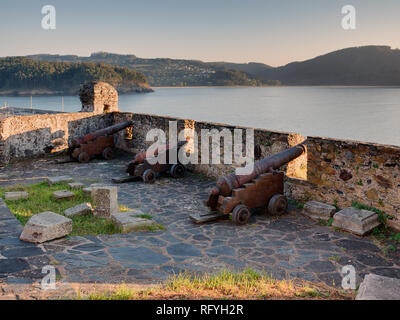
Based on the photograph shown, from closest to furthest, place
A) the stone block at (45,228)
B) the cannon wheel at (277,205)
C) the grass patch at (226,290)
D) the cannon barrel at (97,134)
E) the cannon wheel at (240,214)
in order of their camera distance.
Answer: the grass patch at (226,290) < the stone block at (45,228) < the cannon wheel at (240,214) < the cannon wheel at (277,205) < the cannon barrel at (97,134)

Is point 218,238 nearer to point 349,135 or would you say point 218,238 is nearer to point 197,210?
point 197,210

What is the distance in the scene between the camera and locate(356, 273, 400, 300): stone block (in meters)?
2.74

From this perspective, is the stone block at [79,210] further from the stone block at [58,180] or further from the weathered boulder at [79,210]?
the stone block at [58,180]

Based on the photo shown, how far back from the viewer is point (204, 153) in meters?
9.41

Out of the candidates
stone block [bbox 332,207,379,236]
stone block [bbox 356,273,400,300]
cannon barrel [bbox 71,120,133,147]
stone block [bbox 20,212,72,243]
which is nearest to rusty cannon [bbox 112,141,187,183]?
cannon barrel [bbox 71,120,133,147]

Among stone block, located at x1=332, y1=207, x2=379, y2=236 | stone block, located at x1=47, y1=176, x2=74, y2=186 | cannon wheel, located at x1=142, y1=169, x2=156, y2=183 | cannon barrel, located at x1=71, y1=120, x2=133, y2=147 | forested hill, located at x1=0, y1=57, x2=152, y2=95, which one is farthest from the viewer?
forested hill, located at x1=0, y1=57, x2=152, y2=95

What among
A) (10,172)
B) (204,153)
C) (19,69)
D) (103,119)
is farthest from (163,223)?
(19,69)

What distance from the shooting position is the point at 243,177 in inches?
251

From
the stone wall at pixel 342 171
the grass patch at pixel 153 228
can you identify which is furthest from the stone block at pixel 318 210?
the grass patch at pixel 153 228

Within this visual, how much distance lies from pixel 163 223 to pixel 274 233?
1.71 meters

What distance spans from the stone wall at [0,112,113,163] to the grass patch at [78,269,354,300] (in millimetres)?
8615

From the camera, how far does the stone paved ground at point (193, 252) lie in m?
3.98

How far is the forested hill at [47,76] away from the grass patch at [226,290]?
286 ft

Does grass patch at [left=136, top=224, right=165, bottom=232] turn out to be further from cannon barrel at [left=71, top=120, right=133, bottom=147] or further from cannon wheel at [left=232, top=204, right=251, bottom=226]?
cannon barrel at [left=71, top=120, right=133, bottom=147]
